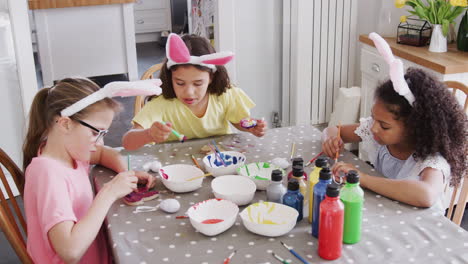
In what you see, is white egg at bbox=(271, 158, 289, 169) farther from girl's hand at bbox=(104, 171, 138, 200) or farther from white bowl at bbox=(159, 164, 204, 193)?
girl's hand at bbox=(104, 171, 138, 200)

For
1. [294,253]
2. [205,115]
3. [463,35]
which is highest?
[463,35]

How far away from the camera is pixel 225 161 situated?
1801 millimetres

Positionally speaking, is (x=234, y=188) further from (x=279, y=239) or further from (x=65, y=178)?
(x=65, y=178)

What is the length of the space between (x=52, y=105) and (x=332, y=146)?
93cm

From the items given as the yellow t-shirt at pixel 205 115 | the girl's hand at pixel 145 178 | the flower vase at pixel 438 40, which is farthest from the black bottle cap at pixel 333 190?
the flower vase at pixel 438 40

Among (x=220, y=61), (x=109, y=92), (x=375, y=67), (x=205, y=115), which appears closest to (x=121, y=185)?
(x=109, y=92)

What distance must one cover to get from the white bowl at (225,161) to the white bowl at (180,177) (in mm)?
47

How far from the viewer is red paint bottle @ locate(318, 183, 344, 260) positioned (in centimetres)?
122

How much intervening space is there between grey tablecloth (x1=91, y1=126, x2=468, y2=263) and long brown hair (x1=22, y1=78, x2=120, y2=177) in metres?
0.30

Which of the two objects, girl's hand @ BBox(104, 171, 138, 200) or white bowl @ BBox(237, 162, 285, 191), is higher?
girl's hand @ BBox(104, 171, 138, 200)

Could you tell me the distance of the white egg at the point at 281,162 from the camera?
176 cm

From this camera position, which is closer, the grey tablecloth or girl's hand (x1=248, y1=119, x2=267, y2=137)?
the grey tablecloth

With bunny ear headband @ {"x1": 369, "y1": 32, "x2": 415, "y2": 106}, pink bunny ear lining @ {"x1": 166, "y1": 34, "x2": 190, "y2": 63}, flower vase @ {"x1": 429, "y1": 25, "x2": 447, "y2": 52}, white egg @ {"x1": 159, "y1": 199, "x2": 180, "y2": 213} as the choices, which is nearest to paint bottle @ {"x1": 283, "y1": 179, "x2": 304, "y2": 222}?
white egg @ {"x1": 159, "y1": 199, "x2": 180, "y2": 213}

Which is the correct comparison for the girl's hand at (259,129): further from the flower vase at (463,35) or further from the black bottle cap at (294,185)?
the flower vase at (463,35)
